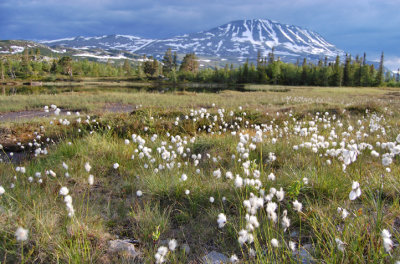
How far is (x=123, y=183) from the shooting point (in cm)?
439

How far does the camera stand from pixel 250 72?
93.7 m

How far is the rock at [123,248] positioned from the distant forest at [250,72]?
46.6 metres

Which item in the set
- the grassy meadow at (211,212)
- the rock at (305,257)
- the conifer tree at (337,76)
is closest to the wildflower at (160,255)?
the grassy meadow at (211,212)

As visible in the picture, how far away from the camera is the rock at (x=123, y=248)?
254 centimetres

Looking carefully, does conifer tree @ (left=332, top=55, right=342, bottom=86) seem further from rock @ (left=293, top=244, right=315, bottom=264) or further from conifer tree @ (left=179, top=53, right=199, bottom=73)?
rock @ (left=293, top=244, right=315, bottom=264)

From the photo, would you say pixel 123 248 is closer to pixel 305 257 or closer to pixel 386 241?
pixel 305 257

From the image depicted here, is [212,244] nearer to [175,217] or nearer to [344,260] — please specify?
[175,217]

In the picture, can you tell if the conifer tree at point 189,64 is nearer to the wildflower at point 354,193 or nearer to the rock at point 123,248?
the rock at point 123,248

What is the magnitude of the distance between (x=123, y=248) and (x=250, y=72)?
315 feet

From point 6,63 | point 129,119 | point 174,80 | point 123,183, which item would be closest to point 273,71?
point 174,80

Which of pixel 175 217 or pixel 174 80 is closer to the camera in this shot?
pixel 175 217

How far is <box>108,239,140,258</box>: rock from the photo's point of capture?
2542mm

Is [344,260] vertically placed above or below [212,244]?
above

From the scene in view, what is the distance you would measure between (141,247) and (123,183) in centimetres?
180
